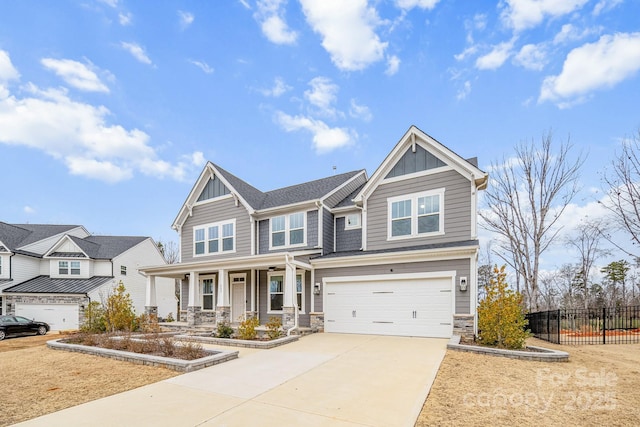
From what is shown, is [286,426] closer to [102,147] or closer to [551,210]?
[551,210]

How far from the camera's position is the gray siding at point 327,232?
14.5 meters

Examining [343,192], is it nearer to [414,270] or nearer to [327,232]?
[327,232]

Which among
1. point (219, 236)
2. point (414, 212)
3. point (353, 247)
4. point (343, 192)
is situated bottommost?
point (353, 247)

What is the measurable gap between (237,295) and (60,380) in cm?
944

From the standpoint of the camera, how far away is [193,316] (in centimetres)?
1489

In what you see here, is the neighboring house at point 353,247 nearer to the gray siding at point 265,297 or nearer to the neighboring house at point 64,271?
the gray siding at point 265,297

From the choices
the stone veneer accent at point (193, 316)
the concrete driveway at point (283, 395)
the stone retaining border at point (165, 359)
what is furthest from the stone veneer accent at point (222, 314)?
the concrete driveway at point (283, 395)

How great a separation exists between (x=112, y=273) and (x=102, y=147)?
9001 millimetres

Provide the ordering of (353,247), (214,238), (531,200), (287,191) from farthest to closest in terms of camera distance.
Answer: (531,200), (287,191), (214,238), (353,247)

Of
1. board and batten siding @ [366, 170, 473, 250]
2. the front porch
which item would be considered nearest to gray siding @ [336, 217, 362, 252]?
board and batten siding @ [366, 170, 473, 250]

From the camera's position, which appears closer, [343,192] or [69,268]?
[343,192]

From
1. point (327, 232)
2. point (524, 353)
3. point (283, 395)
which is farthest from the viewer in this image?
point (327, 232)

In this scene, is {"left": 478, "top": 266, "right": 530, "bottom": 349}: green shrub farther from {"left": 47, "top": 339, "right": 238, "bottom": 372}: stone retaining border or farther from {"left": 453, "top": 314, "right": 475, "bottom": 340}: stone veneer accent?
{"left": 47, "top": 339, "right": 238, "bottom": 372}: stone retaining border

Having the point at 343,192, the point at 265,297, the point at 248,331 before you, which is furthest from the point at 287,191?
the point at 248,331
